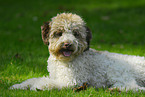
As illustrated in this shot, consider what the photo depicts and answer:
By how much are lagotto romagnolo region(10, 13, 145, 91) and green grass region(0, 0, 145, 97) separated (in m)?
0.34

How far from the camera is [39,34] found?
448 inches

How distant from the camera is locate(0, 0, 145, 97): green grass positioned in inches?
240

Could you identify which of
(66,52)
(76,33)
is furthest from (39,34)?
(66,52)

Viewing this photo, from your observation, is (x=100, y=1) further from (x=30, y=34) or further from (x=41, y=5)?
(x=30, y=34)

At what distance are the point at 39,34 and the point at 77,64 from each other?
6482 mm

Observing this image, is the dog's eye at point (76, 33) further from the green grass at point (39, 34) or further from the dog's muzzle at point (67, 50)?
the green grass at point (39, 34)

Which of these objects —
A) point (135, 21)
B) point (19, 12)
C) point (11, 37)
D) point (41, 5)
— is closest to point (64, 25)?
point (11, 37)

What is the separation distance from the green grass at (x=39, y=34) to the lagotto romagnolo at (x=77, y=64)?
34 centimetres

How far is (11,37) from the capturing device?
10.6 m

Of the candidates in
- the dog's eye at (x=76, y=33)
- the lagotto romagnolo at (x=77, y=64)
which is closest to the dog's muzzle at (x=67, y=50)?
the lagotto romagnolo at (x=77, y=64)

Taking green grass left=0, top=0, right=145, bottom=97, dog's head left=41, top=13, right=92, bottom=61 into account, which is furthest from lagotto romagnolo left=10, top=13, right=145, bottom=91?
green grass left=0, top=0, right=145, bottom=97

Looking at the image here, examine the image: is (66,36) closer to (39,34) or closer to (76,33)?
(76,33)

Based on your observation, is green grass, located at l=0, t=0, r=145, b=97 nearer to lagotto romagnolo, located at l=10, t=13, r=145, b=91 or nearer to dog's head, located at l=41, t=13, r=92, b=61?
lagotto romagnolo, located at l=10, t=13, r=145, b=91

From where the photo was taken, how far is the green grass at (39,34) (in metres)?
6.10
